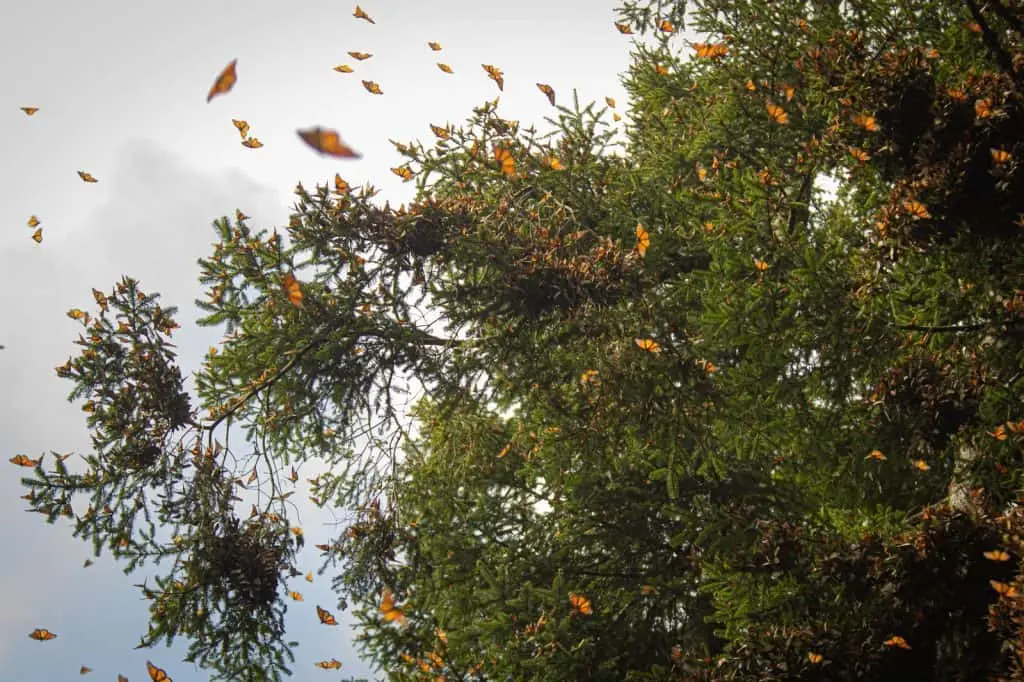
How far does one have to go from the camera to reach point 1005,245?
7.23 metres

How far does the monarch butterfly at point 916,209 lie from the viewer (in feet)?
21.8

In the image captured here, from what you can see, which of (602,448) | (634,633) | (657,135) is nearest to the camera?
(602,448)

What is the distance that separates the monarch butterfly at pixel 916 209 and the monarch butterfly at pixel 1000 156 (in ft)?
2.19

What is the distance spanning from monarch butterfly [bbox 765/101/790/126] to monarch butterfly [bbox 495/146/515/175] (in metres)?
2.97

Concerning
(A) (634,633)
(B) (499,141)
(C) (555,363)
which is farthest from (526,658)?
(B) (499,141)

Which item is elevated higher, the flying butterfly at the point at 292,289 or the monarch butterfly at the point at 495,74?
the monarch butterfly at the point at 495,74

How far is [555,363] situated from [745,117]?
12.7 feet

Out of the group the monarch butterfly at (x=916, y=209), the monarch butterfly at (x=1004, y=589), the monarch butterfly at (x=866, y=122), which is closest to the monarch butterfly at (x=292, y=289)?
the monarch butterfly at (x=866, y=122)

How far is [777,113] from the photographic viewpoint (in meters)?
8.95

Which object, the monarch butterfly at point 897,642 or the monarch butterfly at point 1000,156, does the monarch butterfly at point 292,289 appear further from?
the monarch butterfly at point 1000,156

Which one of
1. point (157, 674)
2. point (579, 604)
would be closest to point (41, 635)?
point (157, 674)

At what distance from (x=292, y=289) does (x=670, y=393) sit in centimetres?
365

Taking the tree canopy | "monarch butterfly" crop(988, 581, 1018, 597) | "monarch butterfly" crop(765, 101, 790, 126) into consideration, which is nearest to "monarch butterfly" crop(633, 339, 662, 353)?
the tree canopy

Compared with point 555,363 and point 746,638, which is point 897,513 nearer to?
point 746,638
